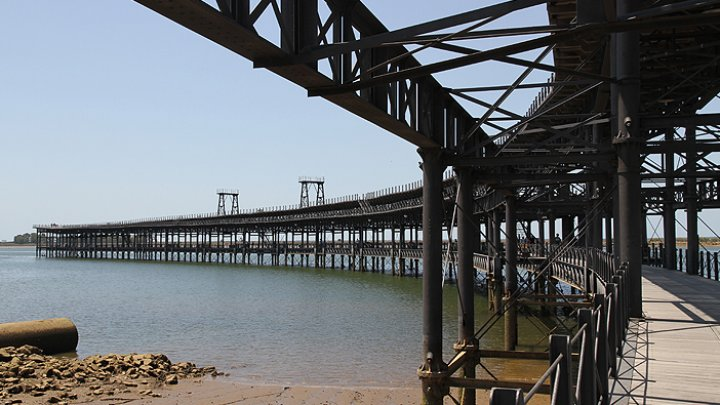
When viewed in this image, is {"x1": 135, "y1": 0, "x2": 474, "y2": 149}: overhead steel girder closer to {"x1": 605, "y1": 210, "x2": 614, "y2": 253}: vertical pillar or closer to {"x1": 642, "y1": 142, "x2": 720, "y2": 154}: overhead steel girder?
{"x1": 642, "y1": 142, "x2": 720, "y2": 154}: overhead steel girder

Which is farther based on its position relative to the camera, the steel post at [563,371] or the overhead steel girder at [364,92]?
the overhead steel girder at [364,92]

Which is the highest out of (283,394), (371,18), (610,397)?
(371,18)

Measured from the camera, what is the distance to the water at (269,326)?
2238cm

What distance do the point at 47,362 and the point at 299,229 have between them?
315ft

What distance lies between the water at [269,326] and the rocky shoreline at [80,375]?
2.03m

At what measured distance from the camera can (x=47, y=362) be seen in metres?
20.9

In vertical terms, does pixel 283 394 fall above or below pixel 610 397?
below

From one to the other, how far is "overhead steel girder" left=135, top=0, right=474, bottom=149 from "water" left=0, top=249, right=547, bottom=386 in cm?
834

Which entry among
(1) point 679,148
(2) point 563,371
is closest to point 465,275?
(1) point 679,148

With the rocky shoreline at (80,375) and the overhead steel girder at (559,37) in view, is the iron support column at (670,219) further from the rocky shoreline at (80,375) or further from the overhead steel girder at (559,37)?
the overhead steel girder at (559,37)

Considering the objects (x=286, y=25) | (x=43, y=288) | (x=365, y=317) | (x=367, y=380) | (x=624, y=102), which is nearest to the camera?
(x=286, y=25)

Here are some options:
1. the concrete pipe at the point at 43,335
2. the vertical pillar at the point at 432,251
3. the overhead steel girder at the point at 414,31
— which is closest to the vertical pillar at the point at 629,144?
the vertical pillar at the point at 432,251

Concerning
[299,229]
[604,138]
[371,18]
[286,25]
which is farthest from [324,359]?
[299,229]

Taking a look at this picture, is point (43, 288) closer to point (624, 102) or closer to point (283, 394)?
point (283, 394)
